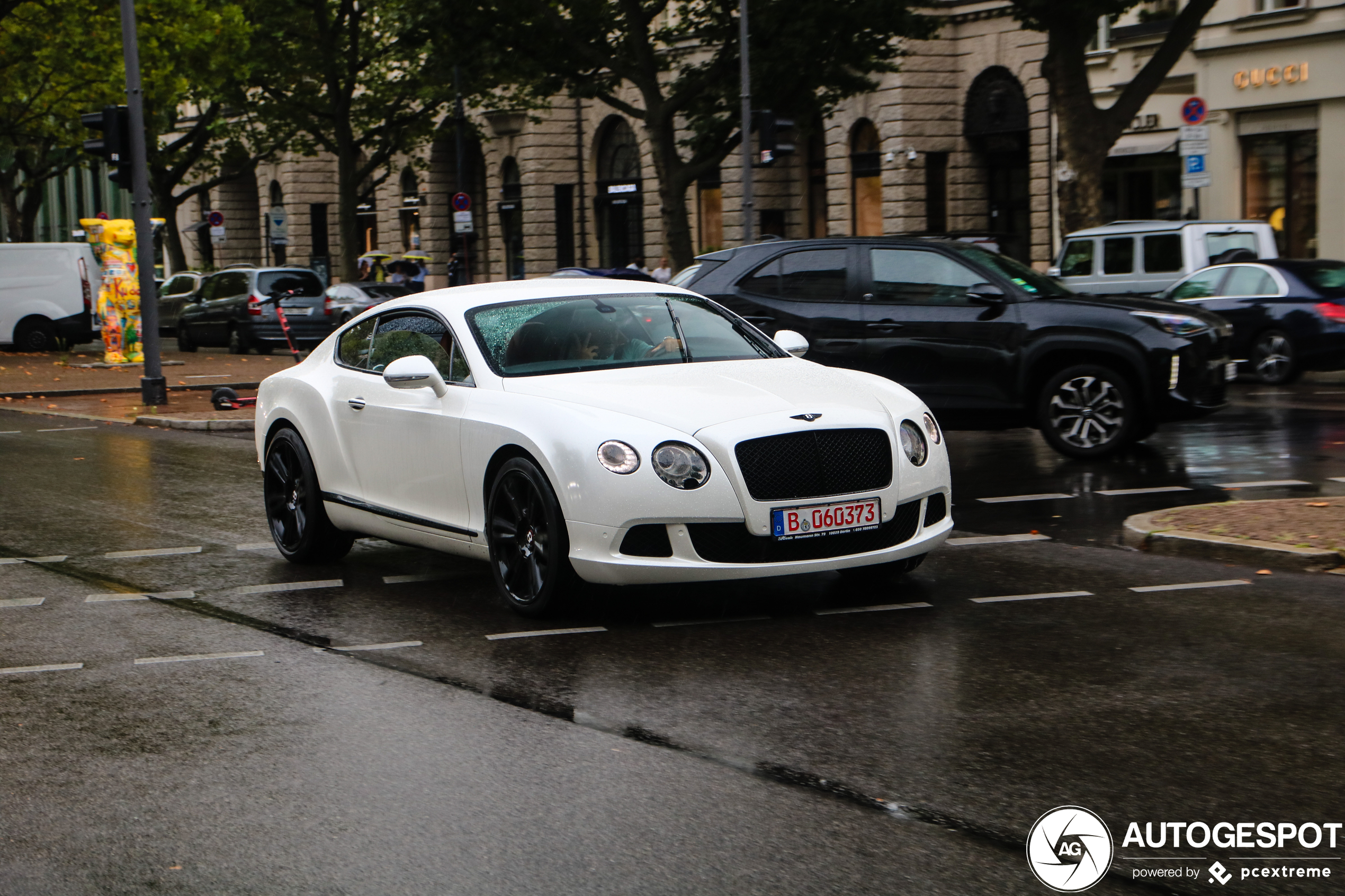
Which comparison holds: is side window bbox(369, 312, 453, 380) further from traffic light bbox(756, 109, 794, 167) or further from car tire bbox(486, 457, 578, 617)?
traffic light bbox(756, 109, 794, 167)

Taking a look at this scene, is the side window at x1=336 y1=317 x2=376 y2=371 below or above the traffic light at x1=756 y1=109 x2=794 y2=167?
below

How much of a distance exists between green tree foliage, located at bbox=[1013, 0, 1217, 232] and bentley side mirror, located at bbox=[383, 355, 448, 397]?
17.9 m

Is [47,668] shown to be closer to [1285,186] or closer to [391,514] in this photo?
[391,514]

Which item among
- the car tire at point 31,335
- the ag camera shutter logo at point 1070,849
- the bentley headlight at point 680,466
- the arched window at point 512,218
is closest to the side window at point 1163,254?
the bentley headlight at point 680,466

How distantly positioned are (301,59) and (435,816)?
38631 millimetres

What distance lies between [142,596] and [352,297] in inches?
989

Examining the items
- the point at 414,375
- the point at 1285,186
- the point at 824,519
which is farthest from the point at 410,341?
the point at 1285,186

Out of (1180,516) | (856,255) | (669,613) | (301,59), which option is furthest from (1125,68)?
(669,613)

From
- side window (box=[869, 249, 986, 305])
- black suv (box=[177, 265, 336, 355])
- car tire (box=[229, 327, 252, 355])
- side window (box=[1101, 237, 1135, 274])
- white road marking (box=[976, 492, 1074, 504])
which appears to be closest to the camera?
white road marking (box=[976, 492, 1074, 504])

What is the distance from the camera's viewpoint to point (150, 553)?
9.49 m

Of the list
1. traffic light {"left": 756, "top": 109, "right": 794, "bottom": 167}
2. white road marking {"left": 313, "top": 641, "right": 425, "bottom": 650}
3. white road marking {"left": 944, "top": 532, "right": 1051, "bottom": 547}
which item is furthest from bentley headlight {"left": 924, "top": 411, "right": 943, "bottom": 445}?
traffic light {"left": 756, "top": 109, "right": 794, "bottom": 167}

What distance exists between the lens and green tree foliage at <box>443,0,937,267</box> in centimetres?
2934

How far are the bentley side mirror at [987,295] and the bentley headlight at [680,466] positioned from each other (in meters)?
6.15

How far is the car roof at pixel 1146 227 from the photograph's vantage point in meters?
21.6
